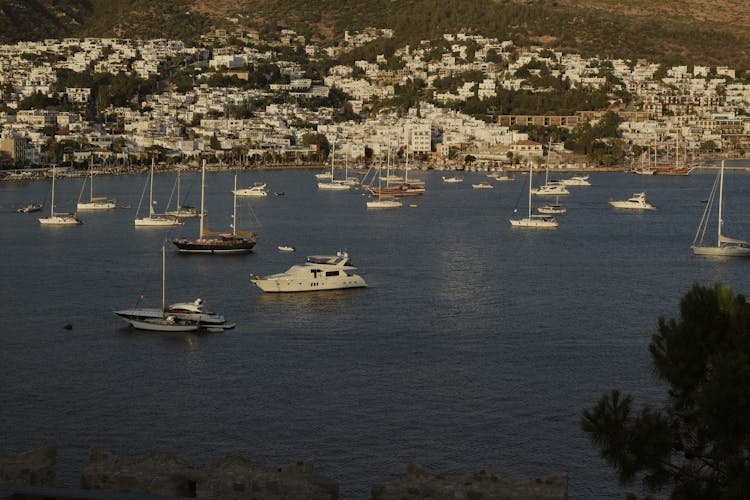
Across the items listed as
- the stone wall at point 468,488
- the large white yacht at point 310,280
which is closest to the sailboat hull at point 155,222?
the large white yacht at point 310,280

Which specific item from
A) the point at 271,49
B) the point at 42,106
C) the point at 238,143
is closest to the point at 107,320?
the point at 238,143

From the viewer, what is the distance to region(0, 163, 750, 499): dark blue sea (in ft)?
28.1

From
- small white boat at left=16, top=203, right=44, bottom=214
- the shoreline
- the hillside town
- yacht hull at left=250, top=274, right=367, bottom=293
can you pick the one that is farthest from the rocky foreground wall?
the hillside town

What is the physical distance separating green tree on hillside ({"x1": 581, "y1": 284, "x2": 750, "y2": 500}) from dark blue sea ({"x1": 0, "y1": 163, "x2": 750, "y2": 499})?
294 centimetres

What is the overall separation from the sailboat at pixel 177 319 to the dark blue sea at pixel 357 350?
161 mm

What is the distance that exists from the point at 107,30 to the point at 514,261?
7401cm

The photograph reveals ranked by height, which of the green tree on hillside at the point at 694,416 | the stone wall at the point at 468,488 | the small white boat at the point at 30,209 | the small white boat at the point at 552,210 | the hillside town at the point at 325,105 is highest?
the hillside town at the point at 325,105

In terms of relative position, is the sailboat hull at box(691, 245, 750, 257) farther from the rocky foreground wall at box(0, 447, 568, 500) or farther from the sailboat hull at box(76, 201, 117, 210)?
the rocky foreground wall at box(0, 447, 568, 500)

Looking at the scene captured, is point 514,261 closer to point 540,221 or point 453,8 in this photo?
point 540,221

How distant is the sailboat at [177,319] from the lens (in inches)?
487

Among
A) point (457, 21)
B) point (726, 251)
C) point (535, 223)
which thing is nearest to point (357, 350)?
point (726, 251)

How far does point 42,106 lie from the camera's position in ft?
190

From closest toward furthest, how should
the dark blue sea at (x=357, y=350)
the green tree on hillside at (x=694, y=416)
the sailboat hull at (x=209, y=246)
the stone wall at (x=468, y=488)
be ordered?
the green tree on hillside at (x=694, y=416)
the stone wall at (x=468, y=488)
the dark blue sea at (x=357, y=350)
the sailboat hull at (x=209, y=246)

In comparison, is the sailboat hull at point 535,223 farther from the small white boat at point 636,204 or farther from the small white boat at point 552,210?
the small white boat at point 636,204
